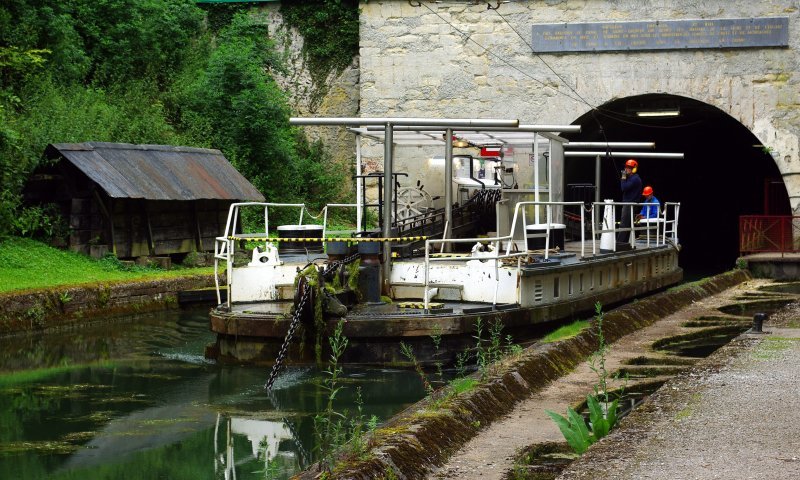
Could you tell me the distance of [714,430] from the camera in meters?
6.76

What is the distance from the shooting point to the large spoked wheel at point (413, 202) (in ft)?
54.6

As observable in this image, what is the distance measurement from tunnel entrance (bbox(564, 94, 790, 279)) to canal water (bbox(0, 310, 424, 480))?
15.1m

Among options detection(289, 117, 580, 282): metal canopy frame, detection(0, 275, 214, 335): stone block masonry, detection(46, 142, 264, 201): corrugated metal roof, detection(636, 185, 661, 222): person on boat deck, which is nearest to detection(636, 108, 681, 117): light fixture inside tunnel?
detection(636, 185, 661, 222): person on boat deck

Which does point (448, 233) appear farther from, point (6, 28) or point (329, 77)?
point (329, 77)

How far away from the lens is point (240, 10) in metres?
28.9

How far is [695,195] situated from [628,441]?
38.0m

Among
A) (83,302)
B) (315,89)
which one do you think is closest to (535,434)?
(83,302)

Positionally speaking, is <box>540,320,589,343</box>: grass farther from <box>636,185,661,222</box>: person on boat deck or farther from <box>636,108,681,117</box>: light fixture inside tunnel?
<box>636,108,681,117</box>: light fixture inside tunnel

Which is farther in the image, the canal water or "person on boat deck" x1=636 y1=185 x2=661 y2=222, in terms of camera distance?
"person on boat deck" x1=636 y1=185 x2=661 y2=222

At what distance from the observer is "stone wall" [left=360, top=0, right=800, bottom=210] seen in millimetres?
25828

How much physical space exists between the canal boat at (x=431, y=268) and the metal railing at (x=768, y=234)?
26.0ft

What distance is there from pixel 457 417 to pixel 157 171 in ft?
48.1

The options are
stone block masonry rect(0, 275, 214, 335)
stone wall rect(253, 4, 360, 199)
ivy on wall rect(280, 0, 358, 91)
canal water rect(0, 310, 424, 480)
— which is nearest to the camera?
canal water rect(0, 310, 424, 480)

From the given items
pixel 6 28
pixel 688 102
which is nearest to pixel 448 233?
pixel 6 28
